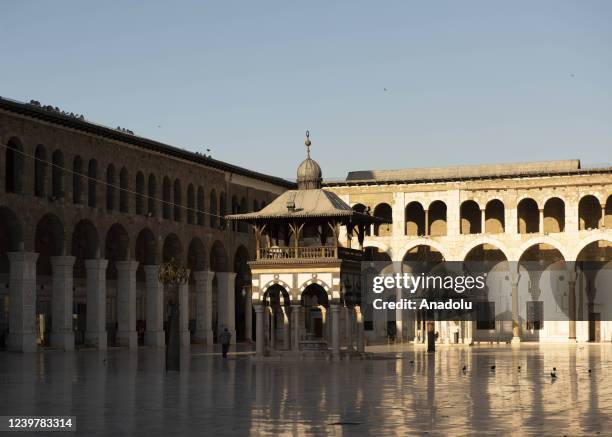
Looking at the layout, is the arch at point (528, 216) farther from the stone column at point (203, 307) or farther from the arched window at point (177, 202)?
the arched window at point (177, 202)

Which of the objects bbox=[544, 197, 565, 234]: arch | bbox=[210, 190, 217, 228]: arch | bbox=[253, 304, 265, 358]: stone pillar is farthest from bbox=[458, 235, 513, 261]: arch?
bbox=[253, 304, 265, 358]: stone pillar

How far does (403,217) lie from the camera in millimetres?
78625

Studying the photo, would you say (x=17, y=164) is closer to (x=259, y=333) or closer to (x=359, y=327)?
(x=259, y=333)

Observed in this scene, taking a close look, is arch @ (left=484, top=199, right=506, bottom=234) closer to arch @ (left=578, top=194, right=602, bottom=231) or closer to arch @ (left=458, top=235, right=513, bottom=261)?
arch @ (left=458, top=235, right=513, bottom=261)

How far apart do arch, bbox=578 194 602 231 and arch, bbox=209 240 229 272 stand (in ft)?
77.3

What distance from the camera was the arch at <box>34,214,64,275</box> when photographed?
177 feet

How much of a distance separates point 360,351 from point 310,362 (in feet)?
13.5

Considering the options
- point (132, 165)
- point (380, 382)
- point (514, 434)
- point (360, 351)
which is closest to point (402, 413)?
point (514, 434)

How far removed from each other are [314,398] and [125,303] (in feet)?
121

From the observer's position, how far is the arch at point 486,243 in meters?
75.9

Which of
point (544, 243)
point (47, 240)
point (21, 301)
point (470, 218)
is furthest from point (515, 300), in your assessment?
point (21, 301)

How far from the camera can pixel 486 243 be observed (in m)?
76.8

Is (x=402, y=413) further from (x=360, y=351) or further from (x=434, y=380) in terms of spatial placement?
(x=360, y=351)

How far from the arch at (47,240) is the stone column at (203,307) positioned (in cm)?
1151
